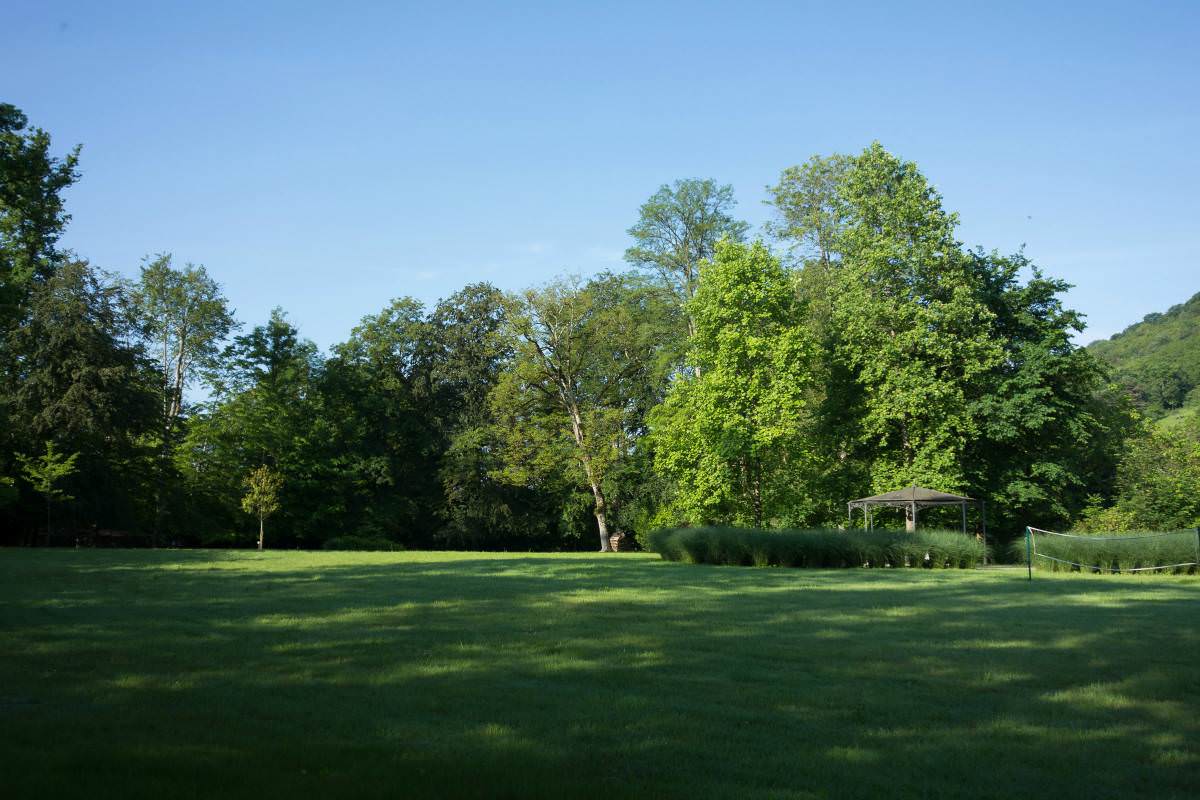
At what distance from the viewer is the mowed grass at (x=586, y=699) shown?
15.6 feet

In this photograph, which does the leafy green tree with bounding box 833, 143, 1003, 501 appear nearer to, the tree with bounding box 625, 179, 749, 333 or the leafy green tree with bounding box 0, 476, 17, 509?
the tree with bounding box 625, 179, 749, 333

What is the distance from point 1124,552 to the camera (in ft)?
80.9

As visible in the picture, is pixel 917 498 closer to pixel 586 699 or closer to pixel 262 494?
pixel 586 699

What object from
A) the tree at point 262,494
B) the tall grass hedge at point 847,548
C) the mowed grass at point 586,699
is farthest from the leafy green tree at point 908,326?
the tree at point 262,494

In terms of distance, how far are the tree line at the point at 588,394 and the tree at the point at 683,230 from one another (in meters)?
0.13

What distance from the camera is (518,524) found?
174 ft

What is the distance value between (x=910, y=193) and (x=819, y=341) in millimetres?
7540

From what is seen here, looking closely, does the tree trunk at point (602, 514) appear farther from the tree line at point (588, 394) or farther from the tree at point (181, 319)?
the tree at point (181, 319)

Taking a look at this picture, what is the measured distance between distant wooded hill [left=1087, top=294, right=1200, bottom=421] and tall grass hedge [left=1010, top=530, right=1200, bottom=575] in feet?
127

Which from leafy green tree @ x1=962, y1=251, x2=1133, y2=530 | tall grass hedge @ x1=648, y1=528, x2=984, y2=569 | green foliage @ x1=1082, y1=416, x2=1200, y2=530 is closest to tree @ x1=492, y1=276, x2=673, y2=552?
leafy green tree @ x1=962, y1=251, x2=1133, y2=530

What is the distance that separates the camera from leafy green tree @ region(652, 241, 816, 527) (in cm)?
3728

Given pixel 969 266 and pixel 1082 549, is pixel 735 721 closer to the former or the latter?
pixel 1082 549

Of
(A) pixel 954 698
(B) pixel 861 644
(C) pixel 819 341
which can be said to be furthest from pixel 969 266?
(A) pixel 954 698

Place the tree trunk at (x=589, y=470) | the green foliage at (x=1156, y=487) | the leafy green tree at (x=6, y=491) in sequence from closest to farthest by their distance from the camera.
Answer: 1. the green foliage at (x=1156, y=487)
2. the leafy green tree at (x=6, y=491)
3. the tree trunk at (x=589, y=470)
